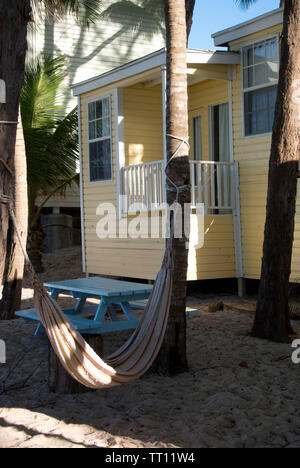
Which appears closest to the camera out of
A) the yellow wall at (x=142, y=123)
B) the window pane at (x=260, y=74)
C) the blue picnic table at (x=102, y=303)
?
the blue picnic table at (x=102, y=303)

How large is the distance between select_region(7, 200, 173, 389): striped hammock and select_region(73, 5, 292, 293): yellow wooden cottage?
412cm

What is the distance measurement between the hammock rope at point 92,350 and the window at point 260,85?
17.0 feet

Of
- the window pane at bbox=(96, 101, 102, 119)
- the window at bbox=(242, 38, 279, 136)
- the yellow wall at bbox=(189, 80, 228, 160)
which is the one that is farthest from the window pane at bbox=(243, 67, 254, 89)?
the window pane at bbox=(96, 101, 102, 119)

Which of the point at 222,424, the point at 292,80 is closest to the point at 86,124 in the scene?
the point at 292,80

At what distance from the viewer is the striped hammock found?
158 inches

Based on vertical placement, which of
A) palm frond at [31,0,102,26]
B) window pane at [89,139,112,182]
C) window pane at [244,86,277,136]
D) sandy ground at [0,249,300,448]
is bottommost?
sandy ground at [0,249,300,448]

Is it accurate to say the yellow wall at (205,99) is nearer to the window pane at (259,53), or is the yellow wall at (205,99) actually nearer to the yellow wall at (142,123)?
the yellow wall at (142,123)

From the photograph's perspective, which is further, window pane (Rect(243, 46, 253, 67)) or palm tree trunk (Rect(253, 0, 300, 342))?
window pane (Rect(243, 46, 253, 67))

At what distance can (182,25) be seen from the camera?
17.7 feet

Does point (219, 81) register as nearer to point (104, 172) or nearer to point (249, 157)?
point (249, 157)

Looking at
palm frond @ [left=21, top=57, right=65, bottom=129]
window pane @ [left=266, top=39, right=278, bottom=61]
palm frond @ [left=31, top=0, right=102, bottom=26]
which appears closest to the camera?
window pane @ [left=266, top=39, right=278, bottom=61]

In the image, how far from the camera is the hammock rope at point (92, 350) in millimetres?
4012

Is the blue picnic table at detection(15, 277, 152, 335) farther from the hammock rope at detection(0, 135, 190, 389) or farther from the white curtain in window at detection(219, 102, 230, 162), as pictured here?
the white curtain in window at detection(219, 102, 230, 162)

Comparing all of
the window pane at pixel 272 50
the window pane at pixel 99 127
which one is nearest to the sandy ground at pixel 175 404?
the window pane at pixel 272 50
